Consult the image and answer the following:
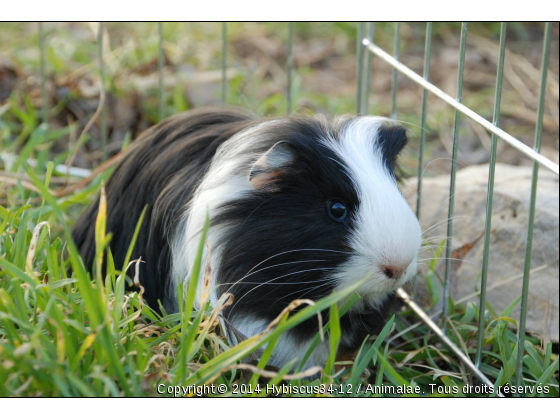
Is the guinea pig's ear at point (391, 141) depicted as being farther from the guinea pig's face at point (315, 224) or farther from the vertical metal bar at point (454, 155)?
the vertical metal bar at point (454, 155)

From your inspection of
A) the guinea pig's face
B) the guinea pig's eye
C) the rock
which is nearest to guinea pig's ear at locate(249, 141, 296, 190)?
the guinea pig's face

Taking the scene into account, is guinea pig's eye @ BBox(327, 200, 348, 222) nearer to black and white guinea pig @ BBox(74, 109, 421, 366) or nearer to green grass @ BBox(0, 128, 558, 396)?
black and white guinea pig @ BBox(74, 109, 421, 366)

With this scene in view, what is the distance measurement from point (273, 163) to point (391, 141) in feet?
1.33

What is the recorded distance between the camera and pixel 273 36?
5.32 metres

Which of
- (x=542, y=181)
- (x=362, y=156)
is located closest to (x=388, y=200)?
(x=362, y=156)

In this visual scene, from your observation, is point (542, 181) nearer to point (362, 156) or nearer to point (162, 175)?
point (362, 156)

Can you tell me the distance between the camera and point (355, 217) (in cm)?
171

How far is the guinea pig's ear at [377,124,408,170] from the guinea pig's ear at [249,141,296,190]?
0.30 m

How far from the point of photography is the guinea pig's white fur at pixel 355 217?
66.0 inches

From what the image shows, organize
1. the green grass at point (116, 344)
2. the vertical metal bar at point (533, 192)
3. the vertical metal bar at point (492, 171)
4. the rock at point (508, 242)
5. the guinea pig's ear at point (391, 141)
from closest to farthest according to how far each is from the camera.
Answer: the green grass at point (116, 344)
the vertical metal bar at point (533, 192)
the vertical metal bar at point (492, 171)
the guinea pig's ear at point (391, 141)
the rock at point (508, 242)

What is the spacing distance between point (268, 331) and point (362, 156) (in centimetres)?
61

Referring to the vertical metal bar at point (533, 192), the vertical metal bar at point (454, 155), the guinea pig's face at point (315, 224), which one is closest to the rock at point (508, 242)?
the vertical metal bar at point (454, 155)

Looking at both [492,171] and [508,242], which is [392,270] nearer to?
[492,171]

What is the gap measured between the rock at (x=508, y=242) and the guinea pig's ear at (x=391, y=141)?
1.60 ft
